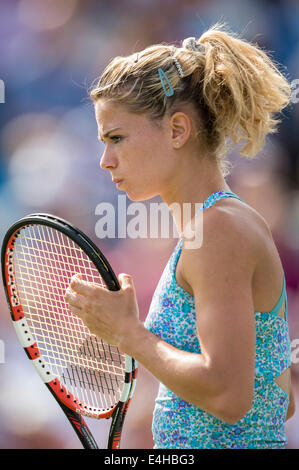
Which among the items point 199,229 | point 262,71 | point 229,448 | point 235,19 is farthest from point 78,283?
point 235,19

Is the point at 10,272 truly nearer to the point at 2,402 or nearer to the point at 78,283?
the point at 78,283

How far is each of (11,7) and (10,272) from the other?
222 centimetres

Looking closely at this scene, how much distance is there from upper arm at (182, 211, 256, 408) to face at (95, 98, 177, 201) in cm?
20

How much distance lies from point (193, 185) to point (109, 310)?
0.25m

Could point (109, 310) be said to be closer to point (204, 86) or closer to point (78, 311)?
point (78, 311)

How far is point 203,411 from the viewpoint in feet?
2.94

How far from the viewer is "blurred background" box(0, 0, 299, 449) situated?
278 cm

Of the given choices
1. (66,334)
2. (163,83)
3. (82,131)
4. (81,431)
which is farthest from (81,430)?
(82,131)

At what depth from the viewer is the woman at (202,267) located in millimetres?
806

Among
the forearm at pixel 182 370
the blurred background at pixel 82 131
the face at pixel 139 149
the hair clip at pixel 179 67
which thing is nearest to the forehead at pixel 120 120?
the face at pixel 139 149

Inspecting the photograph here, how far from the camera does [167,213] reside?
2885 mm

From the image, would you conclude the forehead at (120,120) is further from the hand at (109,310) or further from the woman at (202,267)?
the hand at (109,310)

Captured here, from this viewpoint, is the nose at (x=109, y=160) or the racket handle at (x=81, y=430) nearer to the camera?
the nose at (x=109, y=160)
